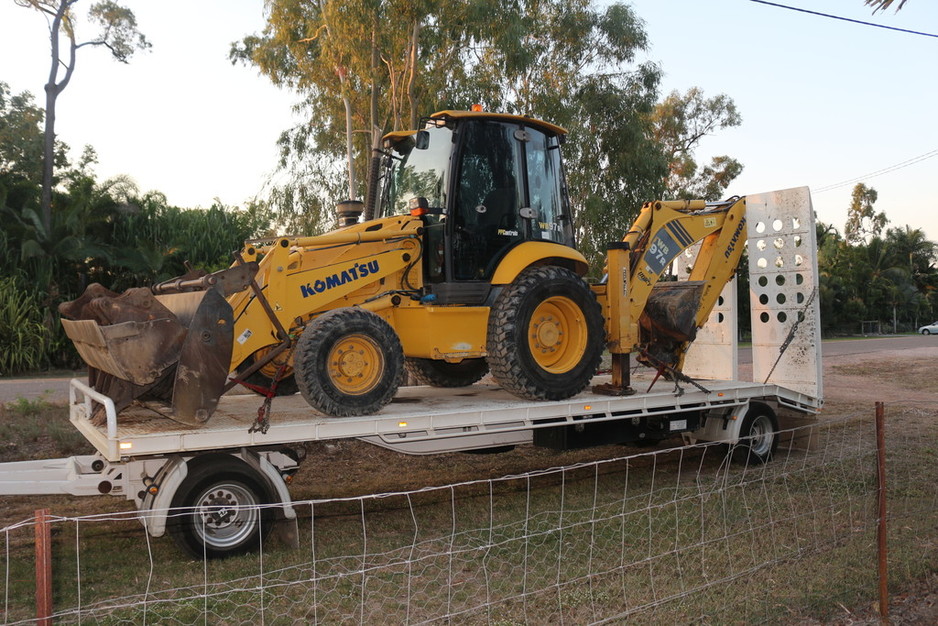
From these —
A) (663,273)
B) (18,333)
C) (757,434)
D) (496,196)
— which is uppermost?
(496,196)

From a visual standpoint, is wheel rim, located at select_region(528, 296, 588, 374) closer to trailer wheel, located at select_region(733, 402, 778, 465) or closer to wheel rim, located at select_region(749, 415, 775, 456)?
trailer wheel, located at select_region(733, 402, 778, 465)

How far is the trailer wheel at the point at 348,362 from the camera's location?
19.6ft

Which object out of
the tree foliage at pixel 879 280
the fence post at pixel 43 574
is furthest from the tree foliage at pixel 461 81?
the tree foliage at pixel 879 280

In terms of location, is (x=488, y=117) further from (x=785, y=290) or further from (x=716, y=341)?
(x=716, y=341)

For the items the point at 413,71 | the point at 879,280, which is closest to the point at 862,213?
the point at 879,280

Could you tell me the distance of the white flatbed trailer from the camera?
547 centimetres

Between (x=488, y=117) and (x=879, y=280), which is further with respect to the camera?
(x=879, y=280)

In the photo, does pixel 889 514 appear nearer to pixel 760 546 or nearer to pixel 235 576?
pixel 760 546

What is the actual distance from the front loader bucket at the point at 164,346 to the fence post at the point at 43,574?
9.23ft

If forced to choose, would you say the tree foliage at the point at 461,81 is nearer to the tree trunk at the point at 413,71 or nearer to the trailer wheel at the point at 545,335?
the tree trunk at the point at 413,71

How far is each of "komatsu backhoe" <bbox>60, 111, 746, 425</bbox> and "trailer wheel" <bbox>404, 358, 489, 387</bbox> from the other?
0.09 ft

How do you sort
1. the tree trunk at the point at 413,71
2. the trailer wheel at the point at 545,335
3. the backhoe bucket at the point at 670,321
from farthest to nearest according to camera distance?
the tree trunk at the point at 413,71, the backhoe bucket at the point at 670,321, the trailer wheel at the point at 545,335

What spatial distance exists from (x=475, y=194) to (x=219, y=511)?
3.50 m

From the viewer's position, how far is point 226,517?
566cm
